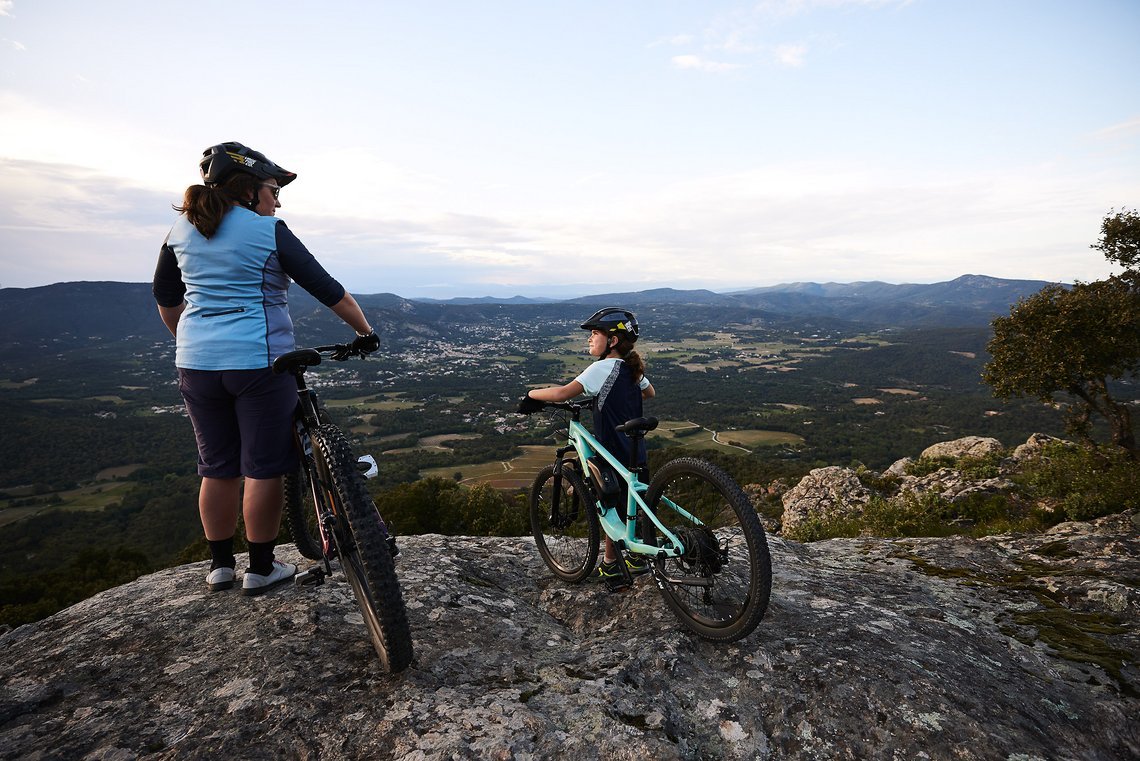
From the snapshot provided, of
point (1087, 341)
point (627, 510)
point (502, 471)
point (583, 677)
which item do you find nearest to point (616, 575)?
point (627, 510)

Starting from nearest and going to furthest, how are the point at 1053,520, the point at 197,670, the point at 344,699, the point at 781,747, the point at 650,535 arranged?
the point at 781,747, the point at 344,699, the point at 197,670, the point at 650,535, the point at 1053,520

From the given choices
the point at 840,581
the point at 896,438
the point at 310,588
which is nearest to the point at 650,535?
the point at 840,581

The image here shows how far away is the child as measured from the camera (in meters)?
4.25

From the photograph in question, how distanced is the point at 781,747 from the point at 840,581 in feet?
8.60

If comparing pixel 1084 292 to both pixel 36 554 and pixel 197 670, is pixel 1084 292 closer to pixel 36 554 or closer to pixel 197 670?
pixel 197 670

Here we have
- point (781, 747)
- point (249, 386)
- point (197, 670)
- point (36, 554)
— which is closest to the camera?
point (781, 747)

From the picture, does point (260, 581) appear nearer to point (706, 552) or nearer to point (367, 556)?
point (367, 556)

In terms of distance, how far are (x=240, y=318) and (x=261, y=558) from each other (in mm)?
1950

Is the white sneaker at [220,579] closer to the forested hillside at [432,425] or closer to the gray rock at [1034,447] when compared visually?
the forested hillside at [432,425]

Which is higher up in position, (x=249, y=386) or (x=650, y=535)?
(x=249, y=386)

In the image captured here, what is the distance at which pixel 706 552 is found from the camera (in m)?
3.37

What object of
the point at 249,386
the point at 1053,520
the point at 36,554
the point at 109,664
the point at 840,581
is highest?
the point at 249,386

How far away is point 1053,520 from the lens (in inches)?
A: 290

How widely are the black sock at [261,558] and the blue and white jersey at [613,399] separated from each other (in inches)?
113
